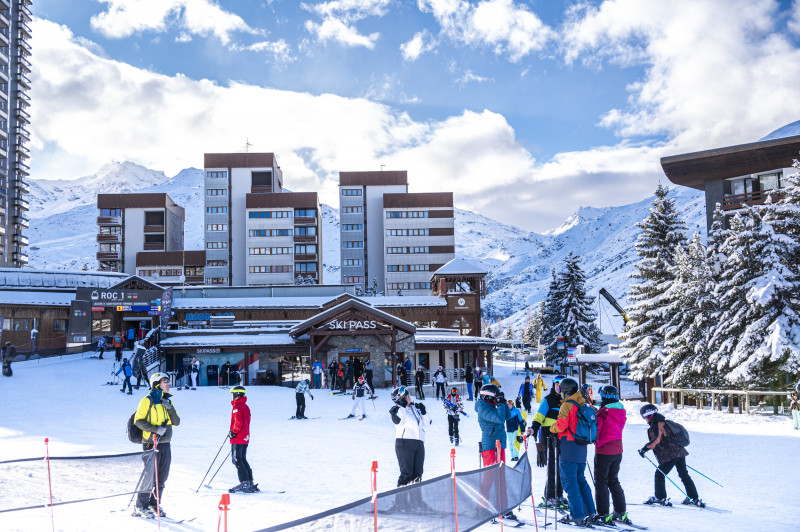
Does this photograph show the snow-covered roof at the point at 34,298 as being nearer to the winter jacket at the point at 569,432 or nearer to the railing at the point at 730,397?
the railing at the point at 730,397

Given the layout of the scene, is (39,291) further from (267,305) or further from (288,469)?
(288,469)

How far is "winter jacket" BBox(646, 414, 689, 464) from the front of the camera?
9664mm

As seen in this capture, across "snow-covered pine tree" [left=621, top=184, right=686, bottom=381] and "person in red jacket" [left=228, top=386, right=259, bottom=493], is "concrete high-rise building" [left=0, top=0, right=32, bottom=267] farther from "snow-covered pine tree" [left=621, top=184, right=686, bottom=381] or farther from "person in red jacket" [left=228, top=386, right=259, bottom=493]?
"person in red jacket" [left=228, top=386, right=259, bottom=493]

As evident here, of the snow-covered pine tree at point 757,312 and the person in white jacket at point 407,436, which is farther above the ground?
the snow-covered pine tree at point 757,312

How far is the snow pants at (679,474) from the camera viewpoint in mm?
9741

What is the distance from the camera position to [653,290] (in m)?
30.1

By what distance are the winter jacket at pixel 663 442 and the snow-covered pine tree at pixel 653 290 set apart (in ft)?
62.5

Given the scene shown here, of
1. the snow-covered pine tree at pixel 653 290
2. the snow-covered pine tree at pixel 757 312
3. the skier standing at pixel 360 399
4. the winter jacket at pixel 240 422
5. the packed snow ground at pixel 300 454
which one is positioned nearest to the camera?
the packed snow ground at pixel 300 454

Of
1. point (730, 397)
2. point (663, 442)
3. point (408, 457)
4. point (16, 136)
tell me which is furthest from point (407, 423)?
point (16, 136)

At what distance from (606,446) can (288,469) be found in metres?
6.63

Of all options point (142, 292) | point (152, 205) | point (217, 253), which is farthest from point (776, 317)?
point (152, 205)

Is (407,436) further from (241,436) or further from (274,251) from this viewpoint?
(274,251)

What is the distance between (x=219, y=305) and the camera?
43656 millimetres

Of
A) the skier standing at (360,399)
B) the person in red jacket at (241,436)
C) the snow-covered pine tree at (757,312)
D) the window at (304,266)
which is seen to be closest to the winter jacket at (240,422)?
the person in red jacket at (241,436)
